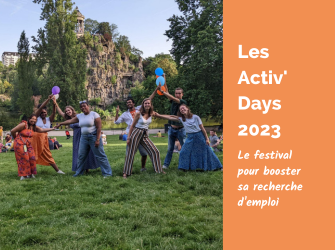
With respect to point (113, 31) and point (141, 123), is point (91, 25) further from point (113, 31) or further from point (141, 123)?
point (141, 123)

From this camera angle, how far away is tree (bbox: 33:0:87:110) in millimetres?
46531

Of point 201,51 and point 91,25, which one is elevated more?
point 91,25

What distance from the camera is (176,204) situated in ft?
18.5

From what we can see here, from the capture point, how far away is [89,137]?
8367 mm

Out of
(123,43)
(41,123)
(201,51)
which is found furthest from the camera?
(123,43)

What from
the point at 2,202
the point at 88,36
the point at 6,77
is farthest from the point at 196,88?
the point at 6,77

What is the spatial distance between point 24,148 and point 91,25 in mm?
83487

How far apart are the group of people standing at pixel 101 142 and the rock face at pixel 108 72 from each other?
68.9 m

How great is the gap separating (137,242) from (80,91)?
4617 centimetres

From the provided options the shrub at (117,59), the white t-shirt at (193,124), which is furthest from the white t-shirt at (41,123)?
the shrub at (117,59)

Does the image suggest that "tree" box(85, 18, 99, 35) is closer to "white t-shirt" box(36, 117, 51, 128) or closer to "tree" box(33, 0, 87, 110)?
"tree" box(33, 0, 87, 110)

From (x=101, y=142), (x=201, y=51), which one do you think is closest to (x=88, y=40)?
(x=201, y=51)

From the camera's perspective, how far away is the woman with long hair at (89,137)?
8266 millimetres
